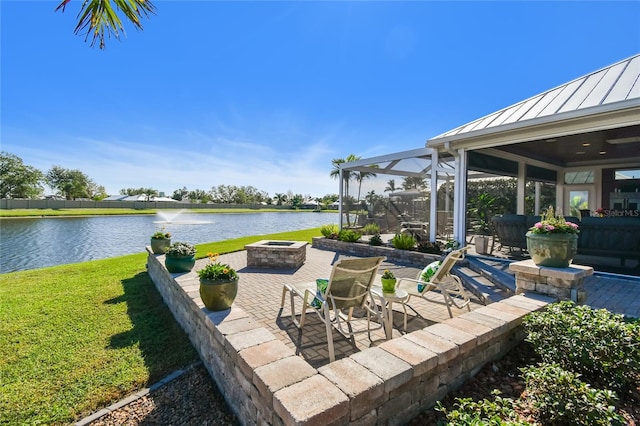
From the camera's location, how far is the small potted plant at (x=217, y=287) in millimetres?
2977

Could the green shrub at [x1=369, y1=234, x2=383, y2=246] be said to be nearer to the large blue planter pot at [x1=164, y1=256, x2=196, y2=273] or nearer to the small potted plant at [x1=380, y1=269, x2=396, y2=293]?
the small potted plant at [x1=380, y1=269, x2=396, y2=293]

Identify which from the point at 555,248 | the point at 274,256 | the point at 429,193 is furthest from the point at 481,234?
the point at 274,256

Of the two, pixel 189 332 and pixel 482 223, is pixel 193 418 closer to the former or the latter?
pixel 189 332

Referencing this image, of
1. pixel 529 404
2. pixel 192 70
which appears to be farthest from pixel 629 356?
pixel 192 70

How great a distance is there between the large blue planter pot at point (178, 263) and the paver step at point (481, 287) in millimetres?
4643

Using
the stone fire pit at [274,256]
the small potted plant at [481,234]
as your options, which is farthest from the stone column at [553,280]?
the stone fire pit at [274,256]

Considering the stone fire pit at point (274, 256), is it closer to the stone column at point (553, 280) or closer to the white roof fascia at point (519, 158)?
the stone column at point (553, 280)

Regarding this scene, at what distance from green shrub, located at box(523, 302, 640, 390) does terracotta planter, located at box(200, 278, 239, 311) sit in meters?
2.72

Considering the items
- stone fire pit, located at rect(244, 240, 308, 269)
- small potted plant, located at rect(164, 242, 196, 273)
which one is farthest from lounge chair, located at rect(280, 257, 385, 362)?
stone fire pit, located at rect(244, 240, 308, 269)

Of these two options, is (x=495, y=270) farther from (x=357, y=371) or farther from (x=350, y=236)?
(x=357, y=371)

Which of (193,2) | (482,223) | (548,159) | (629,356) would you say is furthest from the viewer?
(548,159)

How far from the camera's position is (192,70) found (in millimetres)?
11477

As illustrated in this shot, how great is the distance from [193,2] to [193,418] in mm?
8392

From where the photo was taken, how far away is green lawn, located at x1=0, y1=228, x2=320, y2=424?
2.59 meters
